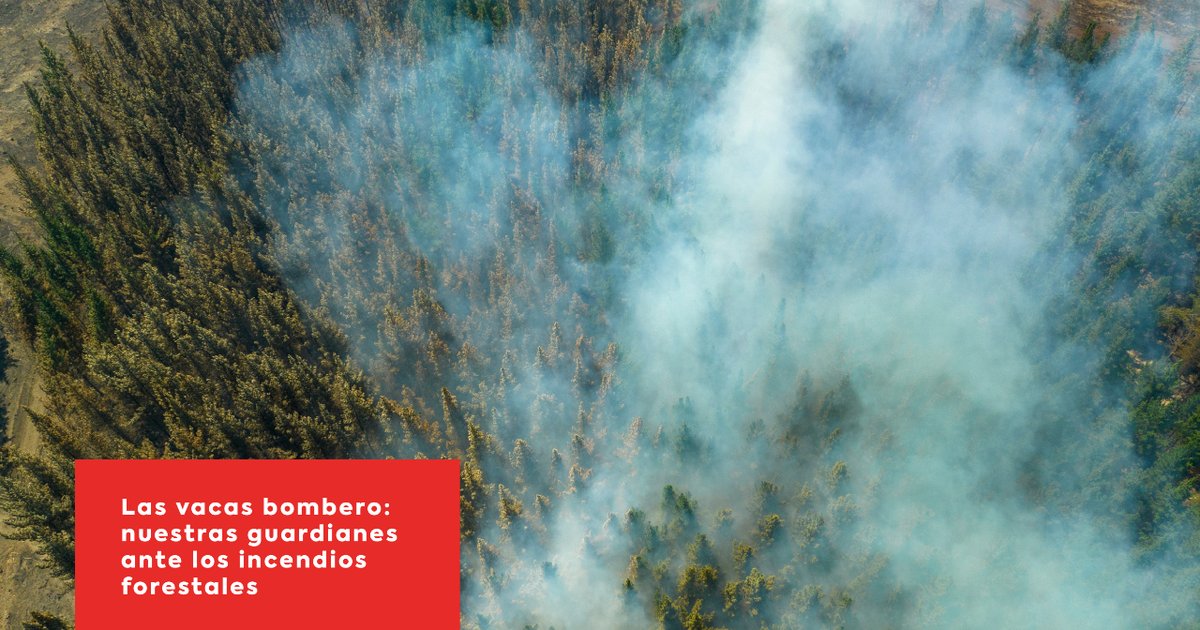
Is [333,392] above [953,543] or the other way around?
above

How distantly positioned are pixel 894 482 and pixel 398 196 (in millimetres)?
51125

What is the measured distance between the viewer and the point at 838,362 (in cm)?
5194

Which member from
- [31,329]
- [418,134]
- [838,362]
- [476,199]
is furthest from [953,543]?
[31,329]

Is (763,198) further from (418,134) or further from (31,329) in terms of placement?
(31,329)

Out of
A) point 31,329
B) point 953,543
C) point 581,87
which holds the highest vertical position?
point 581,87

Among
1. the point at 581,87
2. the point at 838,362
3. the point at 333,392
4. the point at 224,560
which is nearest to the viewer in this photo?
the point at 224,560

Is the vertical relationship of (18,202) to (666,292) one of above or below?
above

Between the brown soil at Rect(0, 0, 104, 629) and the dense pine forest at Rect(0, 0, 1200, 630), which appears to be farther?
the brown soil at Rect(0, 0, 104, 629)

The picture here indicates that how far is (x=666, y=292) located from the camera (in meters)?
56.3

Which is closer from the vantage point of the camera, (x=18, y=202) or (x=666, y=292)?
(x=666, y=292)

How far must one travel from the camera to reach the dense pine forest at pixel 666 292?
41.9 metres

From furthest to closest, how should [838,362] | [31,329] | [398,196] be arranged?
[398,196], [31,329], [838,362]

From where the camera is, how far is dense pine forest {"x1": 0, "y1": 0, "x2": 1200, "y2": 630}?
1650 inches

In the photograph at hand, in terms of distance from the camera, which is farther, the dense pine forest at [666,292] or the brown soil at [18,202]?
the brown soil at [18,202]
